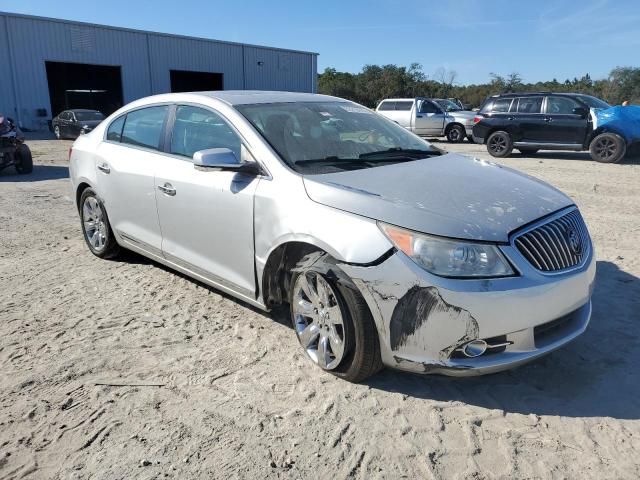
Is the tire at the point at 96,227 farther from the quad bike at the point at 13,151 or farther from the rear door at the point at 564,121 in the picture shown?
the rear door at the point at 564,121

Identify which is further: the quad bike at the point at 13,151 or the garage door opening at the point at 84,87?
the garage door opening at the point at 84,87

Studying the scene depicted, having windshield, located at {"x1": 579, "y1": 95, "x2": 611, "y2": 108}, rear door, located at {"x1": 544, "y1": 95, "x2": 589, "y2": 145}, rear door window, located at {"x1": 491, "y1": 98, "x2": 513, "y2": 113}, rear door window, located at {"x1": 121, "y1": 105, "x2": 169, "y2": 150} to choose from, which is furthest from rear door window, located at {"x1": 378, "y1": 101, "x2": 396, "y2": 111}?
rear door window, located at {"x1": 121, "y1": 105, "x2": 169, "y2": 150}

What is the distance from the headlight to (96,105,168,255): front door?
94.9 inches

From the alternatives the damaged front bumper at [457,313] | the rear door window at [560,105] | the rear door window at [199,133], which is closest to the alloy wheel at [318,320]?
the damaged front bumper at [457,313]

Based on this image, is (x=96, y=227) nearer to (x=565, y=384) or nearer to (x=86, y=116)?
(x=565, y=384)

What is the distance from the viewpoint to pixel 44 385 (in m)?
2.97

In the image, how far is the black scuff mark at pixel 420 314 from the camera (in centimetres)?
248

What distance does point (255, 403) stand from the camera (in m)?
2.78

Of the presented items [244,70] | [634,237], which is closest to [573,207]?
[634,237]

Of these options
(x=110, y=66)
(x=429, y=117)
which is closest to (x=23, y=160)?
(x=429, y=117)

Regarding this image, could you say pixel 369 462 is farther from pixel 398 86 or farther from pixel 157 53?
pixel 398 86

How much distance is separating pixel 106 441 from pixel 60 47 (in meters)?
30.0

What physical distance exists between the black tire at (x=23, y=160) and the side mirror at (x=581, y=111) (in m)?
13.3

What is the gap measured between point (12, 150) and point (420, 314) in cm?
1177
